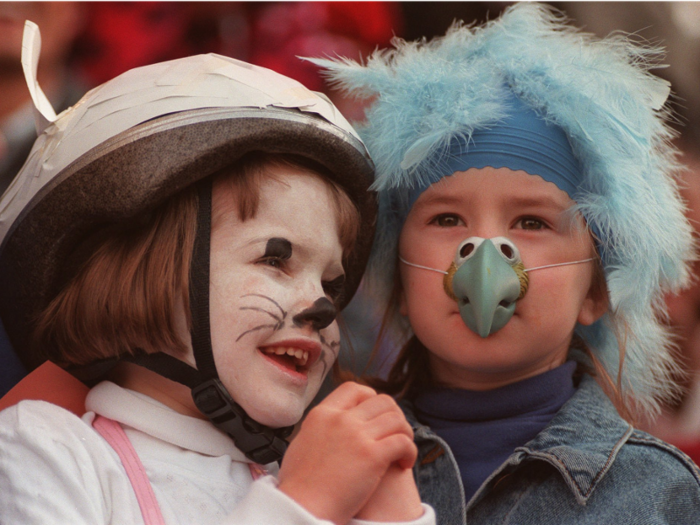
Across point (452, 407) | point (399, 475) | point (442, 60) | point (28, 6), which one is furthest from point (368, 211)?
point (28, 6)

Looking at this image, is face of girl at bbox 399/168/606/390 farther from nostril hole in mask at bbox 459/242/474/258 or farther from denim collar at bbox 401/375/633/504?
denim collar at bbox 401/375/633/504

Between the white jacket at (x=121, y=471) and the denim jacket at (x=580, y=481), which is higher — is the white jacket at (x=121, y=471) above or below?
above

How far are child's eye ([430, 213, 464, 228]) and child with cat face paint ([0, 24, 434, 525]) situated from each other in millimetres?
270

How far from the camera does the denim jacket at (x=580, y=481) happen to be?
1588 millimetres

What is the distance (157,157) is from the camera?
1536 millimetres

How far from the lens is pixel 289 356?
163cm

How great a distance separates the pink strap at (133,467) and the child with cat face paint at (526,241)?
667 mm

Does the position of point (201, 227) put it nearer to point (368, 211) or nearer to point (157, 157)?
point (157, 157)

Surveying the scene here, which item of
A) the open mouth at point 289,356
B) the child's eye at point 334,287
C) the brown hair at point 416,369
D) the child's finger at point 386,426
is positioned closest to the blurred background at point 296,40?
the brown hair at point 416,369

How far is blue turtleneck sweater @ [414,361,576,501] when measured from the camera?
5.79 feet

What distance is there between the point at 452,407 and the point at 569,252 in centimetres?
47

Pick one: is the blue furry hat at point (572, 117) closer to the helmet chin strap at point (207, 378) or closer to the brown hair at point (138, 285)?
the brown hair at point (138, 285)

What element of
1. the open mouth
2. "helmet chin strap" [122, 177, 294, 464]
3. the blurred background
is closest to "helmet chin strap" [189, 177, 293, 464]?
"helmet chin strap" [122, 177, 294, 464]

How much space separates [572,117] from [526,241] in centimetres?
30
